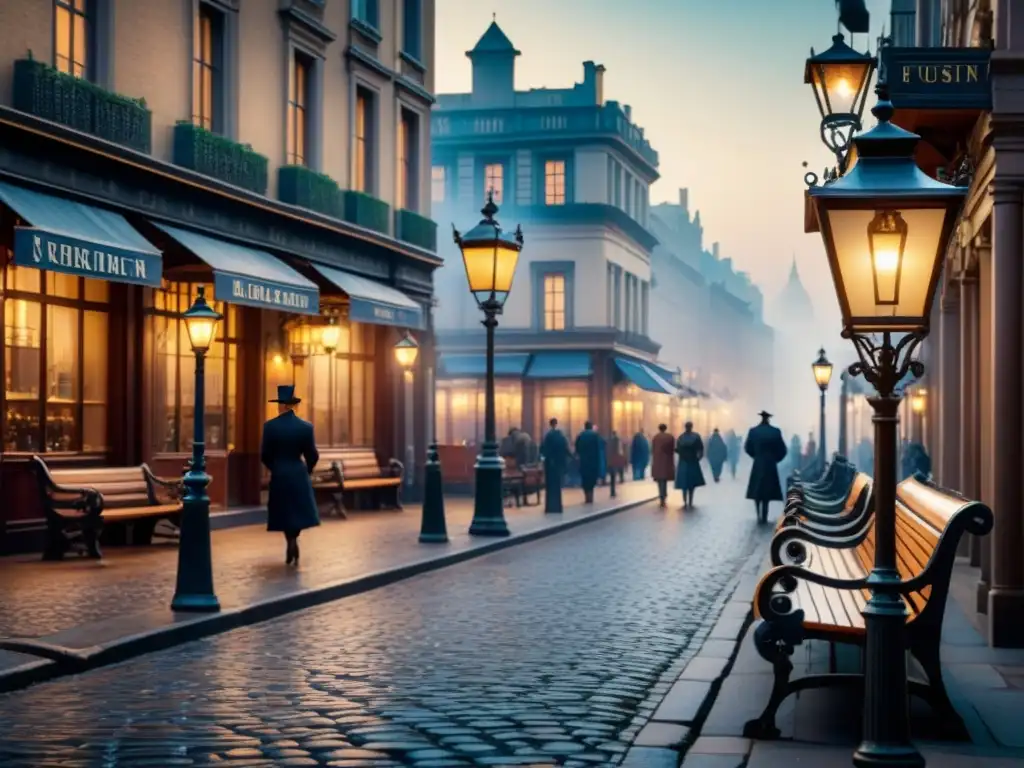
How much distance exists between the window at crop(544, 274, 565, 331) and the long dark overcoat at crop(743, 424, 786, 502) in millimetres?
24532

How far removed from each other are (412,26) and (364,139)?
3.81 meters

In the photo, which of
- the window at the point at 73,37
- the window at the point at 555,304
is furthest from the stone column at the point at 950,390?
the window at the point at 555,304

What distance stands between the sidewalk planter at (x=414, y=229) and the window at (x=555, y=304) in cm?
1939

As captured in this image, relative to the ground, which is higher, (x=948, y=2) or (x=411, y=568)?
(x=948, y=2)

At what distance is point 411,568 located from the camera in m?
17.0

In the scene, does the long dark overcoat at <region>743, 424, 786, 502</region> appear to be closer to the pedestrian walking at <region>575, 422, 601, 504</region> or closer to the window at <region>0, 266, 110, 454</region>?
the pedestrian walking at <region>575, 422, 601, 504</region>

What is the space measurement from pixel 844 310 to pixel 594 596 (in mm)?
9023

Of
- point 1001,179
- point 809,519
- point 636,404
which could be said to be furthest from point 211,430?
point 636,404

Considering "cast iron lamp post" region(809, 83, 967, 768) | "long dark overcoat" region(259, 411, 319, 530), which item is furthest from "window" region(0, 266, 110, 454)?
"cast iron lamp post" region(809, 83, 967, 768)

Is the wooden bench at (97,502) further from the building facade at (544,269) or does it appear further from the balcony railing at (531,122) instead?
the balcony railing at (531,122)

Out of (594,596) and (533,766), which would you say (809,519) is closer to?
(594,596)

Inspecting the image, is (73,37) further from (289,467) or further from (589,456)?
(589,456)

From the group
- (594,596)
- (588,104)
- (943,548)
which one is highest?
(588,104)

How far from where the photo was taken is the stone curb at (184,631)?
9781mm
